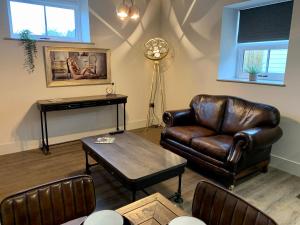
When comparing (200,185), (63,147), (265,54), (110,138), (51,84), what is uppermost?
(265,54)

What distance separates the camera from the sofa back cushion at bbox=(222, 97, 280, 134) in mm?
2834

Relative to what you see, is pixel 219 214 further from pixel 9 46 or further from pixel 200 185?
pixel 9 46

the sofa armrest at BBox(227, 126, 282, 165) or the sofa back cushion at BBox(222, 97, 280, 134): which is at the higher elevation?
the sofa back cushion at BBox(222, 97, 280, 134)

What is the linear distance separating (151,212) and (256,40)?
328cm

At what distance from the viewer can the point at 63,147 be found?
3.81m

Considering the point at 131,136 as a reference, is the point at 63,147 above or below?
below

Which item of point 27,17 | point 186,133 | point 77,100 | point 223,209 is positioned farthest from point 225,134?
point 27,17

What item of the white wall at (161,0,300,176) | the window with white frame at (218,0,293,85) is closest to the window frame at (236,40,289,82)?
the window with white frame at (218,0,293,85)

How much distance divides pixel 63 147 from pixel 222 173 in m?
2.55

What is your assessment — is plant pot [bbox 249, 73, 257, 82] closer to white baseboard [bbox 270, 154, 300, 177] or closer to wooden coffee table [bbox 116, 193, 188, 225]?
white baseboard [bbox 270, 154, 300, 177]

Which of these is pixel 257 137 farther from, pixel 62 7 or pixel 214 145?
pixel 62 7

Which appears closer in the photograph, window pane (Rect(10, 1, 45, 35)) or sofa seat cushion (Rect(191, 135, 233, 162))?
sofa seat cushion (Rect(191, 135, 233, 162))

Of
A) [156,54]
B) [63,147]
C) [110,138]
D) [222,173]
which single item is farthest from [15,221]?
[156,54]

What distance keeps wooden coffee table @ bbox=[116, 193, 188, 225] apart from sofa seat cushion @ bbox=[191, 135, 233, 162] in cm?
148
